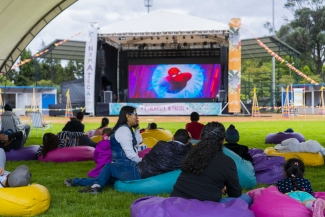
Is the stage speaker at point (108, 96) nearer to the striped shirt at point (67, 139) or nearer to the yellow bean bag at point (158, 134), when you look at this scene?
the yellow bean bag at point (158, 134)

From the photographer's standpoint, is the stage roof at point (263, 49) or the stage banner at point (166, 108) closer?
the stage banner at point (166, 108)

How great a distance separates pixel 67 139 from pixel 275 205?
223 inches

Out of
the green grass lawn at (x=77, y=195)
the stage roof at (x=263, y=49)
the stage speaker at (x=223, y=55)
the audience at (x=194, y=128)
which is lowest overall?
the green grass lawn at (x=77, y=195)

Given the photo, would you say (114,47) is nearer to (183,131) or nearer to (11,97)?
(11,97)

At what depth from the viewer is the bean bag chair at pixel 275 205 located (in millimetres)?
3670

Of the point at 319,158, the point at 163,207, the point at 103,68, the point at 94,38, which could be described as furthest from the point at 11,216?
the point at 103,68

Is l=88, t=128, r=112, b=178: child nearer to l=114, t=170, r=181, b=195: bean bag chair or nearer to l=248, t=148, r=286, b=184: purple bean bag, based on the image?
l=114, t=170, r=181, b=195: bean bag chair

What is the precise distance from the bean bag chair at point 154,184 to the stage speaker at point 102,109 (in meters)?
20.0

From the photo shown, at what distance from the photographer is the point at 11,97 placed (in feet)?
118

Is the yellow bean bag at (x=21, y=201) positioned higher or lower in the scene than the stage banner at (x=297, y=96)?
lower

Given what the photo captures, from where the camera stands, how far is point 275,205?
12.5 ft

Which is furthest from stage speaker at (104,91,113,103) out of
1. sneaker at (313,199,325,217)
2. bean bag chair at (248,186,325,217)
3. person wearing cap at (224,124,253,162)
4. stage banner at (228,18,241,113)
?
sneaker at (313,199,325,217)

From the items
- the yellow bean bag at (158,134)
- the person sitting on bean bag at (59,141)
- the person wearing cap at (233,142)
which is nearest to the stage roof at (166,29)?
the yellow bean bag at (158,134)

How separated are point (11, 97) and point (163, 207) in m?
34.7
